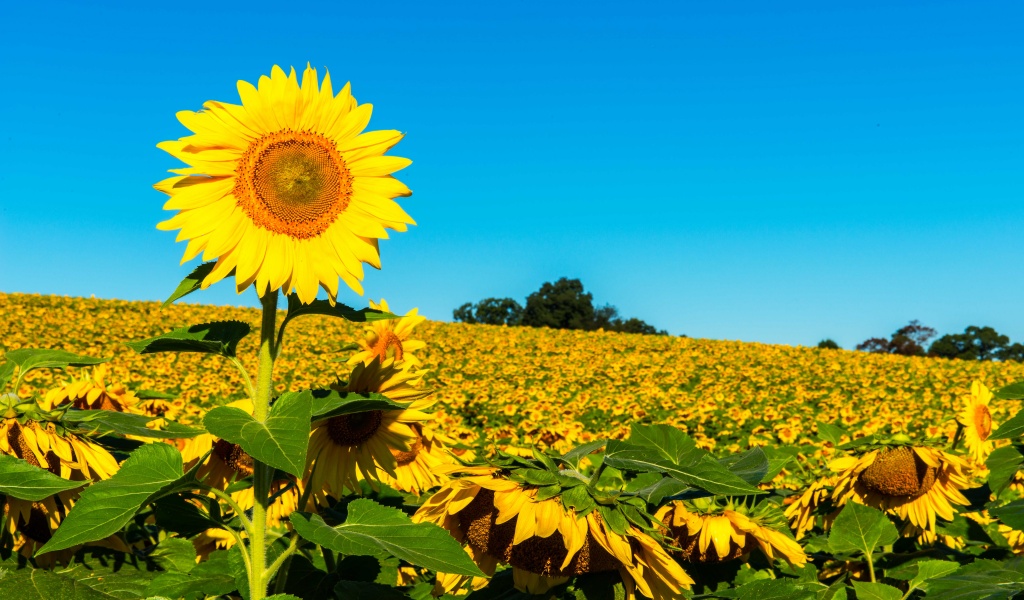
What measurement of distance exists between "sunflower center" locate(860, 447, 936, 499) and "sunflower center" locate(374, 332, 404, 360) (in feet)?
6.04

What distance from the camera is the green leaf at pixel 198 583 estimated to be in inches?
81.4

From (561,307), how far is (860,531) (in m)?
52.4

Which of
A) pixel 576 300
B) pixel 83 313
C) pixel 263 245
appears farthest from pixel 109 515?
pixel 576 300

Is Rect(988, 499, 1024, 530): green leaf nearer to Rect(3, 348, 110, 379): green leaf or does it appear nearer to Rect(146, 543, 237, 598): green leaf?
Rect(146, 543, 237, 598): green leaf

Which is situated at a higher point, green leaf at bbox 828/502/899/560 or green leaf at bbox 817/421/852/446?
green leaf at bbox 817/421/852/446

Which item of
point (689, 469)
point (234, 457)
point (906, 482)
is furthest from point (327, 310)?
point (906, 482)

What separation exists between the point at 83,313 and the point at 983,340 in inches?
1924

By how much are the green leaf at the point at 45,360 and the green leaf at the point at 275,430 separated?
0.88m

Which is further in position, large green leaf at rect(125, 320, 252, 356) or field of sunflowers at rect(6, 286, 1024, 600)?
large green leaf at rect(125, 320, 252, 356)

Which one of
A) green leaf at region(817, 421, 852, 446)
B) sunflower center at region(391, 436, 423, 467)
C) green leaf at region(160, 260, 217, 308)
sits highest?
green leaf at region(160, 260, 217, 308)

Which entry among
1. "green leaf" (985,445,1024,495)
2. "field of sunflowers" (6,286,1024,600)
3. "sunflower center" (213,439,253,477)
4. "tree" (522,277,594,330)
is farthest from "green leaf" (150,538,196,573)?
"tree" (522,277,594,330)

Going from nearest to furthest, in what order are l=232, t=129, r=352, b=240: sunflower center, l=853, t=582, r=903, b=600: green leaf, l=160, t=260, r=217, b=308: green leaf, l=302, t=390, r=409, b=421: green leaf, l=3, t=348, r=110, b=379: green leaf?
l=302, t=390, r=409, b=421: green leaf < l=160, t=260, r=217, b=308: green leaf < l=232, t=129, r=352, b=240: sunflower center < l=853, t=582, r=903, b=600: green leaf < l=3, t=348, r=110, b=379: green leaf

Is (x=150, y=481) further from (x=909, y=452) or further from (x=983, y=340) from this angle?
(x=983, y=340)

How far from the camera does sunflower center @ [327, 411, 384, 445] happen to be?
242 centimetres
